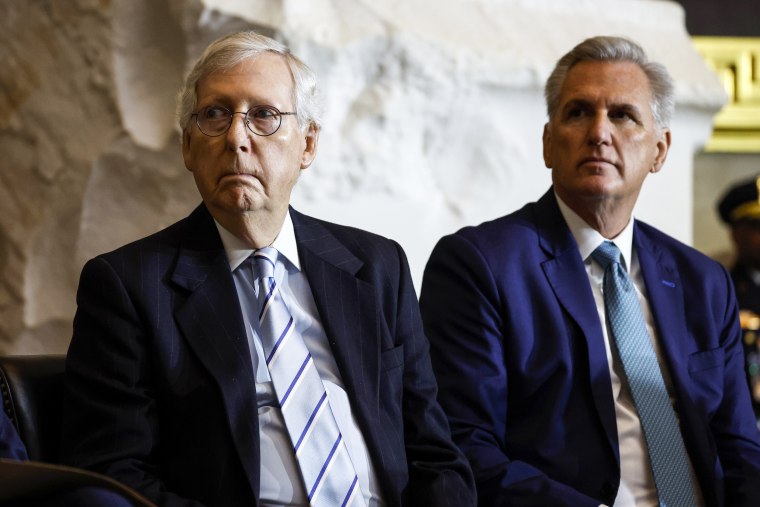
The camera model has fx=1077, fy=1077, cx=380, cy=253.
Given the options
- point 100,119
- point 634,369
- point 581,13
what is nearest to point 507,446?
point 634,369

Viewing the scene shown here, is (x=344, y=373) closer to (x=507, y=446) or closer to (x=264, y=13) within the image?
(x=507, y=446)

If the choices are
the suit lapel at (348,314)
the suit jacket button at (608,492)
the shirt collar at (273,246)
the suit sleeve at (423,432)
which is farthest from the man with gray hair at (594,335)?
the shirt collar at (273,246)

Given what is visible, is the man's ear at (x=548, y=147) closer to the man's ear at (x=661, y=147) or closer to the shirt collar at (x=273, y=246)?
the man's ear at (x=661, y=147)

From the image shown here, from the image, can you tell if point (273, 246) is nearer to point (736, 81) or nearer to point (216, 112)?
point (216, 112)

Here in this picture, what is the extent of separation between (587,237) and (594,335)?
235mm

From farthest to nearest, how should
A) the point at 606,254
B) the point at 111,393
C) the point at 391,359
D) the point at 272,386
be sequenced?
the point at 606,254 → the point at 391,359 → the point at 272,386 → the point at 111,393

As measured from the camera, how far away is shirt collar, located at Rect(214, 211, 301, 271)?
1852mm

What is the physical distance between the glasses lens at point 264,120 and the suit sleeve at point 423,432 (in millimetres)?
358

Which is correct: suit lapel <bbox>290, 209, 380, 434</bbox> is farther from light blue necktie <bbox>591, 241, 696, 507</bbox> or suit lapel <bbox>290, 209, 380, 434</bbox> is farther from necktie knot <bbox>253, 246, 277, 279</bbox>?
light blue necktie <bbox>591, 241, 696, 507</bbox>

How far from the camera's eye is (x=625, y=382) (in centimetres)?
215

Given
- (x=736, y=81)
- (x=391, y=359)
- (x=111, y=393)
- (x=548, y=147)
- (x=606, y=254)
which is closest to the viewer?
(x=111, y=393)

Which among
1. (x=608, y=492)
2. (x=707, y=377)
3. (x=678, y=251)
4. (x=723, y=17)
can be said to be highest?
(x=723, y=17)

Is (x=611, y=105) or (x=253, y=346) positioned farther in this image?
(x=611, y=105)

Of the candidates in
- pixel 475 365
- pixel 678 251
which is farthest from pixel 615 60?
pixel 475 365
